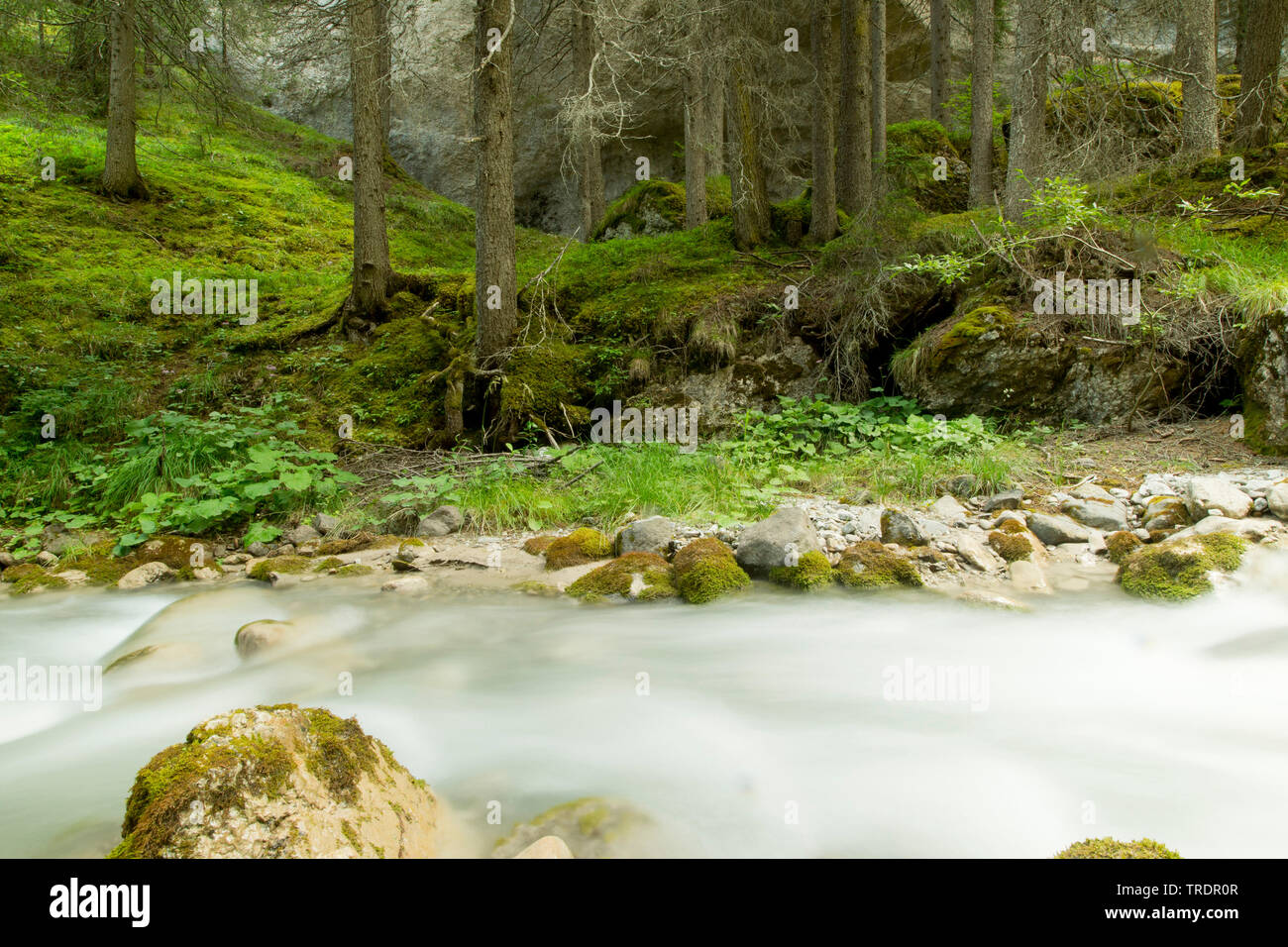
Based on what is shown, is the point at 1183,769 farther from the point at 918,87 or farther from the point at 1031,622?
the point at 918,87

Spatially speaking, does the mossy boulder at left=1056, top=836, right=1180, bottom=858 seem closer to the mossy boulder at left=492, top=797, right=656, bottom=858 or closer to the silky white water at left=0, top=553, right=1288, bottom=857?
the silky white water at left=0, top=553, right=1288, bottom=857

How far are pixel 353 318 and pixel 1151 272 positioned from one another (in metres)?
9.09

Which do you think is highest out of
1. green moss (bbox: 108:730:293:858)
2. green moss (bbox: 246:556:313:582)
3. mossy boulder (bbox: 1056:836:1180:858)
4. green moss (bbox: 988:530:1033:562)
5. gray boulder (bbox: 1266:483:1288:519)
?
gray boulder (bbox: 1266:483:1288:519)

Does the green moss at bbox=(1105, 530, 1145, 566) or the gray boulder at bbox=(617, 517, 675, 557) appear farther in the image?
the gray boulder at bbox=(617, 517, 675, 557)

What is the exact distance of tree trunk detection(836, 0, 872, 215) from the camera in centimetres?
897

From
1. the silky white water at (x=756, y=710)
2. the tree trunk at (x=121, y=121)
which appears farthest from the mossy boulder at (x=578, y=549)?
the tree trunk at (x=121, y=121)

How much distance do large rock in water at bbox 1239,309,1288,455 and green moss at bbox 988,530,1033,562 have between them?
9.09ft

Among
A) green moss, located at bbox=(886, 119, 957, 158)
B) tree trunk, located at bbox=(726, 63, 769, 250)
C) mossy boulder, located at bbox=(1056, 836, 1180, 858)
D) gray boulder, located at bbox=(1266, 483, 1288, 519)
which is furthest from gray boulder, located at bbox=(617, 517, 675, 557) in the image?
green moss, located at bbox=(886, 119, 957, 158)

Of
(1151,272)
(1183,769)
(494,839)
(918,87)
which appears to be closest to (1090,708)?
(1183,769)

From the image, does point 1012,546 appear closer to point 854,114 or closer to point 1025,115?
point 1025,115

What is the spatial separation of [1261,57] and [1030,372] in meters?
5.12

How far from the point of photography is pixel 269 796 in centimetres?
196

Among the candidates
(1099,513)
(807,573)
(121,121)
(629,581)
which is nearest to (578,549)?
(629,581)
